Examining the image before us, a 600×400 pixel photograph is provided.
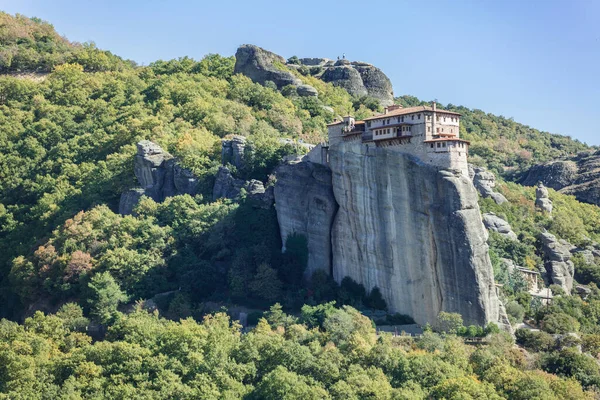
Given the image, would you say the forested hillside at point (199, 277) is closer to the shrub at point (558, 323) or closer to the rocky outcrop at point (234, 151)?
the shrub at point (558, 323)

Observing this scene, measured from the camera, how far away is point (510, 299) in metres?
49.9

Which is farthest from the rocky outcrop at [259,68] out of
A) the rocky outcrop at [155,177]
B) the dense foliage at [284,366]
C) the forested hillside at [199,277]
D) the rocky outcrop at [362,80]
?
the dense foliage at [284,366]

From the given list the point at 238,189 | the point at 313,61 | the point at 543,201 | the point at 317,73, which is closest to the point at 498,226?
the point at 543,201

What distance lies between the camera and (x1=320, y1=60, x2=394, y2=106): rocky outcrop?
91562 mm

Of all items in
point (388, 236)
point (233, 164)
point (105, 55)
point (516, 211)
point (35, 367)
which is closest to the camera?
point (35, 367)

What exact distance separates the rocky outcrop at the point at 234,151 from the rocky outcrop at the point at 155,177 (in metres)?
2.98

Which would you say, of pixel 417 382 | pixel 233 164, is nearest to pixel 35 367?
pixel 417 382

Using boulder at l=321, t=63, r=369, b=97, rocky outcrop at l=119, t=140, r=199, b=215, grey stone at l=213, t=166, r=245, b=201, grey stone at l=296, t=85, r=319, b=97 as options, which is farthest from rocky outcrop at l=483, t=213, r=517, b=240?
boulder at l=321, t=63, r=369, b=97

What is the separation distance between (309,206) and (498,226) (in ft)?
51.9

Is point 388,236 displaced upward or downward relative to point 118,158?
downward

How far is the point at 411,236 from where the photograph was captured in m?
47.1

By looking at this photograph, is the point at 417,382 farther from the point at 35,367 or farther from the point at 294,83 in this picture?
the point at 294,83

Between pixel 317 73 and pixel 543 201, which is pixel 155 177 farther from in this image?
pixel 317 73

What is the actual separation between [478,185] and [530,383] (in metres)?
31.0
